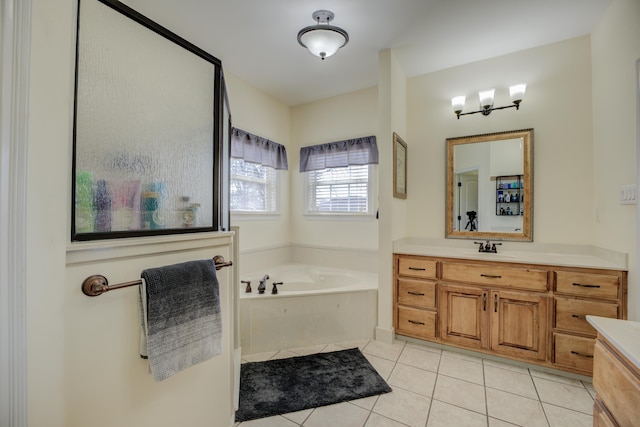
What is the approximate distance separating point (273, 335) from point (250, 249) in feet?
3.80

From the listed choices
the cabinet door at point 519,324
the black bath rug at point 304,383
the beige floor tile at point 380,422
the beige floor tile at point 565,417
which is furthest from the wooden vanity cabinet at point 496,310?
the beige floor tile at point 380,422

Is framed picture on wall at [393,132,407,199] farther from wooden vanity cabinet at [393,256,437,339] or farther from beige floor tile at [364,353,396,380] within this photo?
beige floor tile at [364,353,396,380]

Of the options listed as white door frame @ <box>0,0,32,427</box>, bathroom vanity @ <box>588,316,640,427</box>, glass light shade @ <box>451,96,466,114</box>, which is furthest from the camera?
glass light shade @ <box>451,96,466,114</box>

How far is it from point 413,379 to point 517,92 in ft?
8.78

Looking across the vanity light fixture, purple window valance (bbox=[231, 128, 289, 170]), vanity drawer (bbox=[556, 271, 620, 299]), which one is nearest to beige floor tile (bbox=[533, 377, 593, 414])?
vanity drawer (bbox=[556, 271, 620, 299])

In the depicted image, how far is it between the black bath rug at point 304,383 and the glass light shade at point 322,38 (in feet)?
8.48

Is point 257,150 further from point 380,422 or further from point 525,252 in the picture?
point 525,252

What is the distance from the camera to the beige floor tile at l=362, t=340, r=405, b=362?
2.47m

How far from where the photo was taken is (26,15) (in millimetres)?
710

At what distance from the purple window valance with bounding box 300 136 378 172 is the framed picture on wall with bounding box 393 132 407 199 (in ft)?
1.47

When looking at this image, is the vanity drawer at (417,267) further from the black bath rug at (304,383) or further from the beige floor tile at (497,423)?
the beige floor tile at (497,423)

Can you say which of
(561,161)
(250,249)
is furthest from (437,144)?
(250,249)

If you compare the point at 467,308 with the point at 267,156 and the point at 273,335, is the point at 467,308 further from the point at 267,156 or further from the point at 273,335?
the point at 267,156

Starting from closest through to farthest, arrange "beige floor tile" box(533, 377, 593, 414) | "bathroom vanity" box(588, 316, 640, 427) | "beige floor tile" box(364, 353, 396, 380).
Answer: "bathroom vanity" box(588, 316, 640, 427)
"beige floor tile" box(533, 377, 593, 414)
"beige floor tile" box(364, 353, 396, 380)
